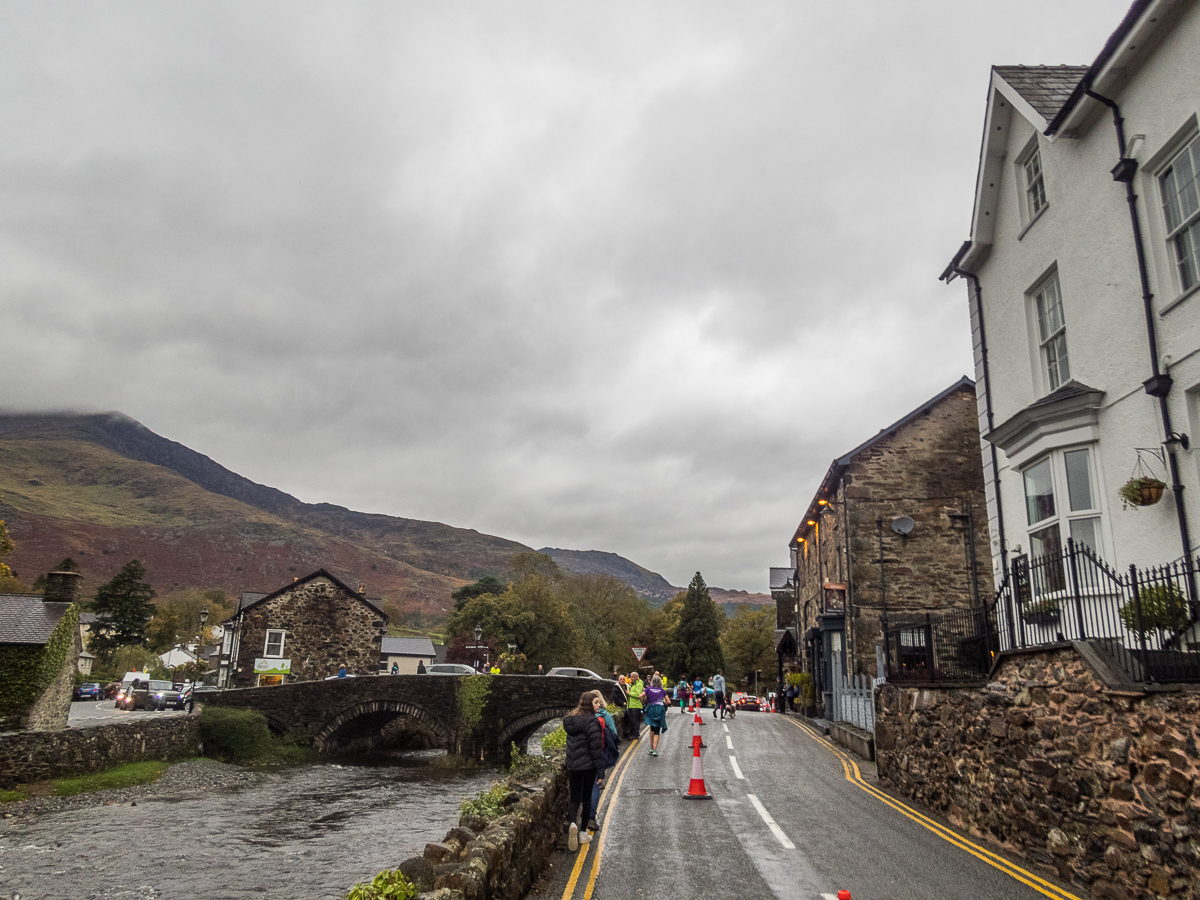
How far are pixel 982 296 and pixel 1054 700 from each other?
8.33 m

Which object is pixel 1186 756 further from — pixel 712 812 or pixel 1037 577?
pixel 712 812

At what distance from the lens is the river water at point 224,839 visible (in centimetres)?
1548

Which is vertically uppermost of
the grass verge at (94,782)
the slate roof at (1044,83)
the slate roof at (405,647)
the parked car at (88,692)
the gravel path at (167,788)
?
the slate roof at (1044,83)

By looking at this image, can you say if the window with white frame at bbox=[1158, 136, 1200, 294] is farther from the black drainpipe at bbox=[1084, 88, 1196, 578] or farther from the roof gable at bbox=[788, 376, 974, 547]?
the roof gable at bbox=[788, 376, 974, 547]

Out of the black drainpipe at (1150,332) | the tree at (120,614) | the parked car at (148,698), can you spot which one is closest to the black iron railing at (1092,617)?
the black drainpipe at (1150,332)

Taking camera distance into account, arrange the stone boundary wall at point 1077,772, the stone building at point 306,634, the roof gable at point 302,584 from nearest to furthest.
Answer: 1. the stone boundary wall at point 1077,772
2. the stone building at point 306,634
3. the roof gable at point 302,584

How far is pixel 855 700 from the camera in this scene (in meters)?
22.8

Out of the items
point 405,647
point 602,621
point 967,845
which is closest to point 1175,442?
point 967,845

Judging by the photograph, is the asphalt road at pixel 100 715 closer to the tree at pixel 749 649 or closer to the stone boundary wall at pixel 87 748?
the stone boundary wall at pixel 87 748

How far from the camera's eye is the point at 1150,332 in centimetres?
980

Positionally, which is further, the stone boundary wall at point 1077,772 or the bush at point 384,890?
the stone boundary wall at point 1077,772

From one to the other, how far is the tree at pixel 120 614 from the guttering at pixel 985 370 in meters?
96.9

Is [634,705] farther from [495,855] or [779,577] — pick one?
[779,577]

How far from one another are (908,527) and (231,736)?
2950 centimetres
